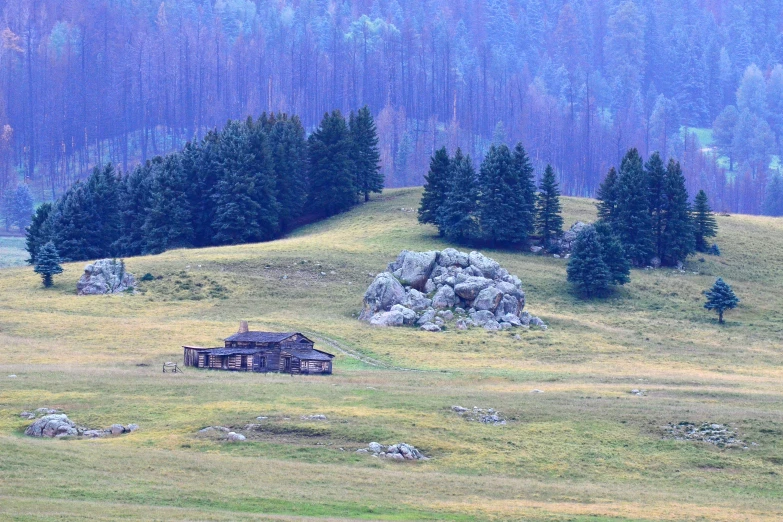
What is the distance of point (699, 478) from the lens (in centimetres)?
5472

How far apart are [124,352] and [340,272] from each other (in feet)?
122

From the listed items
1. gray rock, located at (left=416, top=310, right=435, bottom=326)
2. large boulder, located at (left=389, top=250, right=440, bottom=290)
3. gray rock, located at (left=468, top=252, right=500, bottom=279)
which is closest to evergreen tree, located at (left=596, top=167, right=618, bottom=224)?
gray rock, located at (left=468, top=252, right=500, bottom=279)

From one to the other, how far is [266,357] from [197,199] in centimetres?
6037

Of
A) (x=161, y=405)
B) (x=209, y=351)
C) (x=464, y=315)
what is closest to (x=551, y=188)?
(x=464, y=315)

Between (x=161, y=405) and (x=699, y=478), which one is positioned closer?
(x=699, y=478)

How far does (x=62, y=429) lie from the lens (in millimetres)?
56969

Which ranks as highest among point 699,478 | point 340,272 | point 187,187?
point 187,187

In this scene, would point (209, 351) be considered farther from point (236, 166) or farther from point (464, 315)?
point (236, 166)

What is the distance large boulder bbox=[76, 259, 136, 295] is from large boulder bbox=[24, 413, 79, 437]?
50074 millimetres

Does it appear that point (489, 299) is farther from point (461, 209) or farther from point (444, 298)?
point (461, 209)

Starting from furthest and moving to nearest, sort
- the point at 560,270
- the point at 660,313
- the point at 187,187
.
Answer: the point at 187,187 → the point at 560,270 → the point at 660,313

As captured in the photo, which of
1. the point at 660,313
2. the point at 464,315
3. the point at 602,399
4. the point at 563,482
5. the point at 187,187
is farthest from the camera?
the point at 187,187

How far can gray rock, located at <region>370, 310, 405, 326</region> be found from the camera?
97938 millimetres

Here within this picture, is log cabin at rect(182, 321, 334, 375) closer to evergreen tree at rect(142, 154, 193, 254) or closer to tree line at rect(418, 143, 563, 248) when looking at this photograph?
tree line at rect(418, 143, 563, 248)
